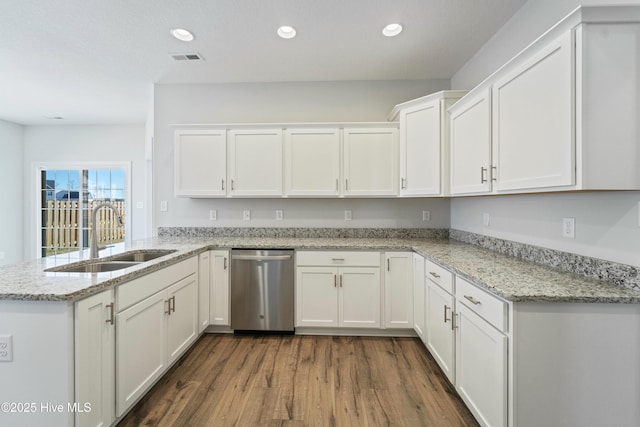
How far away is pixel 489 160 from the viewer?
1990 millimetres

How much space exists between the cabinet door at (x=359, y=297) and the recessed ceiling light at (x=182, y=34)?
2.45 meters

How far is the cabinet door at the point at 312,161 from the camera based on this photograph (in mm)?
3135

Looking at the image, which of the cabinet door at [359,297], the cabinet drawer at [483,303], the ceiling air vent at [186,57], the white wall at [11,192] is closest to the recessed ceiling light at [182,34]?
the ceiling air vent at [186,57]

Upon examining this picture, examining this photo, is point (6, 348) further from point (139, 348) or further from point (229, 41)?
point (229, 41)

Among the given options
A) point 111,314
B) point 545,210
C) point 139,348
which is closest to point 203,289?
point 139,348

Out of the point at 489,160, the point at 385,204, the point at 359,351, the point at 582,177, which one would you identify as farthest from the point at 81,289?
the point at 385,204

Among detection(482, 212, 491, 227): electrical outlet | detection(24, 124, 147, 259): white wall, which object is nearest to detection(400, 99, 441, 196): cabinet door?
detection(482, 212, 491, 227): electrical outlet

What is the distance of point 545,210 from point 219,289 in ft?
8.96

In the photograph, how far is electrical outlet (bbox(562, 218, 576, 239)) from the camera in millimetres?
1688

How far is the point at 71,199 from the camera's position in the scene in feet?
18.2

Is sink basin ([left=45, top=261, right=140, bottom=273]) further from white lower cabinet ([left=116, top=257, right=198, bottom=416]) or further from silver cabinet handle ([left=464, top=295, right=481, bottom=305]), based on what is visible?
silver cabinet handle ([left=464, top=295, right=481, bottom=305])

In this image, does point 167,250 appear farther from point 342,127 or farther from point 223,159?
point 342,127

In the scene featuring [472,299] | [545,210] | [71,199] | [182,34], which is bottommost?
[472,299]

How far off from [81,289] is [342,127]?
2536mm
